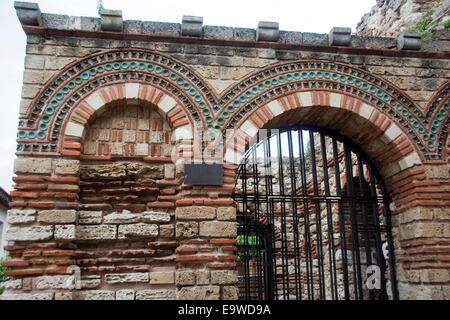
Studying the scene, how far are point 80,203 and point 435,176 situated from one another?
4056 mm

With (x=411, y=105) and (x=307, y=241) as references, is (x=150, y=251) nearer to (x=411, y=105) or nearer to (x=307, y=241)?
(x=307, y=241)

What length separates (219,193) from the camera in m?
4.45

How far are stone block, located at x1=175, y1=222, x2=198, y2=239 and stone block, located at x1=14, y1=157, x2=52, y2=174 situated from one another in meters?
1.45

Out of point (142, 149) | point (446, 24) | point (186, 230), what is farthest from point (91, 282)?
point (446, 24)

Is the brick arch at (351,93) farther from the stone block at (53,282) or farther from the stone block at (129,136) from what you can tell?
the stone block at (53,282)

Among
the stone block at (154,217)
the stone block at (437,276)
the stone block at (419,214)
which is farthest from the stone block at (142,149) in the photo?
the stone block at (437,276)

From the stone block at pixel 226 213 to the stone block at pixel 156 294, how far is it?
917 millimetres

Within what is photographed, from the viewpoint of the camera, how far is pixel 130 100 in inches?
183

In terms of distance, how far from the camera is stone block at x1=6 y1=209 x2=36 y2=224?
4.05m

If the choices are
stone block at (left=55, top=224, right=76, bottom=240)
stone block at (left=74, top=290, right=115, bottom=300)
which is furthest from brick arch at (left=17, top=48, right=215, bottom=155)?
stone block at (left=74, top=290, right=115, bottom=300)

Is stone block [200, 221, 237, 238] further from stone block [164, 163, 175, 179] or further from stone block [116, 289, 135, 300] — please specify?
stone block [116, 289, 135, 300]

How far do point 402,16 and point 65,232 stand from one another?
6.78 metres

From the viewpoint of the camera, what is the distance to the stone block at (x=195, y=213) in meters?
4.32

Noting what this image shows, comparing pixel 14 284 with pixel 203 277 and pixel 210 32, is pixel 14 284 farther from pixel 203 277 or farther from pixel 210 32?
pixel 210 32
